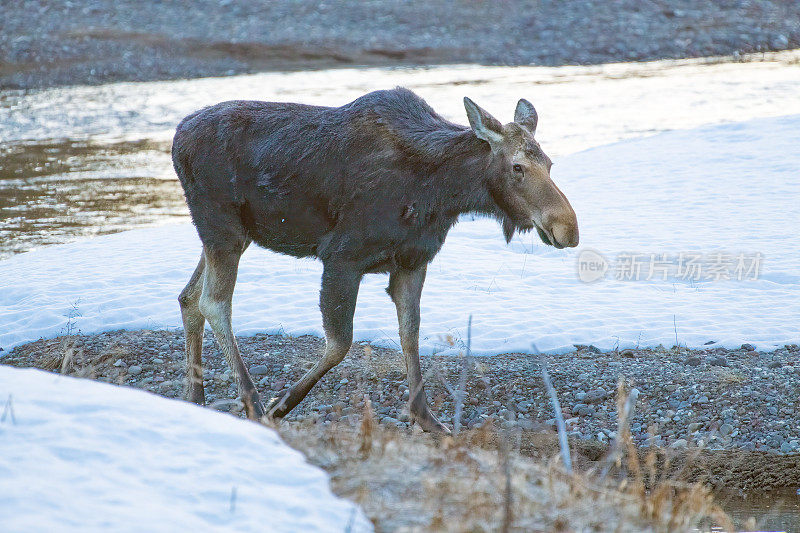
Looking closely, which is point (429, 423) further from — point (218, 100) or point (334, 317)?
point (218, 100)

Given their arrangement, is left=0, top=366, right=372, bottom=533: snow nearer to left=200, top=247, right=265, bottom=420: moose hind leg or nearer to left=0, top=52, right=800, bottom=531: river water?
left=200, top=247, right=265, bottom=420: moose hind leg

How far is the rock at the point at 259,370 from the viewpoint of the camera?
25.2ft

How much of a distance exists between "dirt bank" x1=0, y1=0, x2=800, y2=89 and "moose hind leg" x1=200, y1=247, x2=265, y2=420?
21638 millimetres

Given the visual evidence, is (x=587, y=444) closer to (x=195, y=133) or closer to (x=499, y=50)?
(x=195, y=133)

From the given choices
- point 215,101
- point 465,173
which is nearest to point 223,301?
point 465,173

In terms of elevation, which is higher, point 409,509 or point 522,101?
point 522,101

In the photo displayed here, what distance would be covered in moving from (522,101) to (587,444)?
7.18 ft

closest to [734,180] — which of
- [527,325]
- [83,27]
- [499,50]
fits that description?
[527,325]

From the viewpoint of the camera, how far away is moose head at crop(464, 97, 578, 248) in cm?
585

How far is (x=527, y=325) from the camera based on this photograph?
8.50 meters

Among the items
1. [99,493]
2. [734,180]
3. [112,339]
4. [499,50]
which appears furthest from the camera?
[499,50]

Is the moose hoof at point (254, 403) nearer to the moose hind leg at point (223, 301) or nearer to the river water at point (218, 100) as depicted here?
the moose hind leg at point (223, 301)

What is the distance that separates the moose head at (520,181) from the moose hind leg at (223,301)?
1849 mm

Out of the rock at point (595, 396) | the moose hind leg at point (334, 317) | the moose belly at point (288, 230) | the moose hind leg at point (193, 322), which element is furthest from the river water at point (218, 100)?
the rock at point (595, 396)
